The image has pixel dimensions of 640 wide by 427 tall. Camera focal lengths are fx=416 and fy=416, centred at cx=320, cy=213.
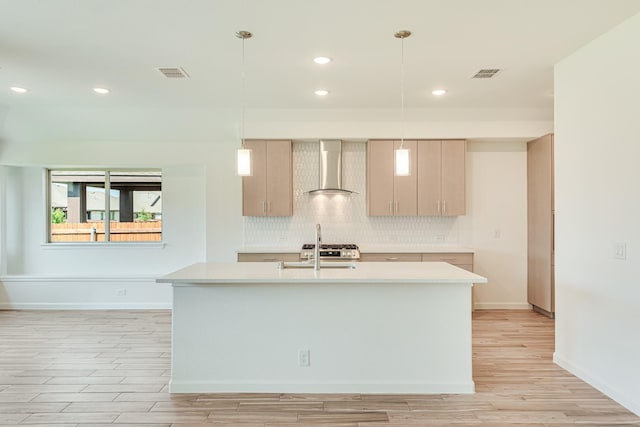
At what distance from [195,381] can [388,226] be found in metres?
3.52

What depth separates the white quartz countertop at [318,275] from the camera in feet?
9.45

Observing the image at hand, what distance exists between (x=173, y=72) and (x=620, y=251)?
3.91 meters

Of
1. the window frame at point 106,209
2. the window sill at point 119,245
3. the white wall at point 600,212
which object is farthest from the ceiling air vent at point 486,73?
the window sill at point 119,245

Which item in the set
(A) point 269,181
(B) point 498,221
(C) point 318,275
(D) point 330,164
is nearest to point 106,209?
(A) point 269,181

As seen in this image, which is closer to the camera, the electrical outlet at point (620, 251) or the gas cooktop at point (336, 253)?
the electrical outlet at point (620, 251)

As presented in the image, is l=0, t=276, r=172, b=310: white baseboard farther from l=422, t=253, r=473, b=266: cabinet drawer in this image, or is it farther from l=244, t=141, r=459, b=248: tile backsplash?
l=422, t=253, r=473, b=266: cabinet drawer

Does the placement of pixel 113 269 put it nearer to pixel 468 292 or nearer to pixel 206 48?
pixel 206 48

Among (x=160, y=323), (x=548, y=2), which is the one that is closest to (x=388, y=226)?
(x=160, y=323)

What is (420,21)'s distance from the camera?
285 centimetres

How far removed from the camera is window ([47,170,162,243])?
619 centimetres

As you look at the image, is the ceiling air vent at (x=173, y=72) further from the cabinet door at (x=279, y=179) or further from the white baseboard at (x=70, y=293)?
the white baseboard at (x=70, y=293)

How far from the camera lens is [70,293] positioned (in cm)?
580

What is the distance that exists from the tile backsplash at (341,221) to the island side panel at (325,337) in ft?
9.11

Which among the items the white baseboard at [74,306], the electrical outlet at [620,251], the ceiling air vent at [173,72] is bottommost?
the white baseboard at [74,306]
